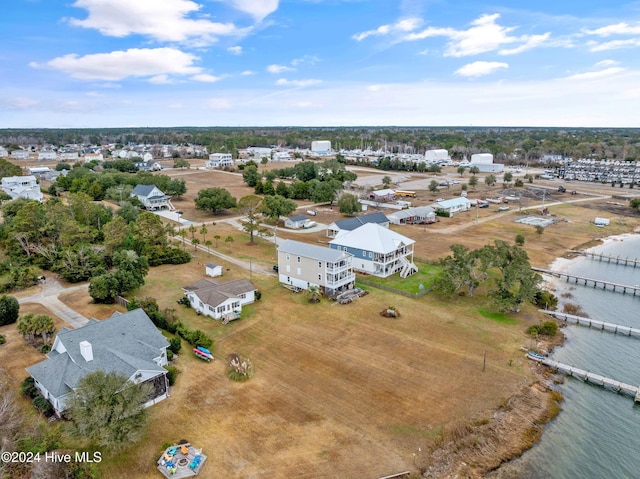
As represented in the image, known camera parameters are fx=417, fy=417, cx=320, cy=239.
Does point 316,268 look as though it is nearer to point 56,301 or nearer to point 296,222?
point 56,301

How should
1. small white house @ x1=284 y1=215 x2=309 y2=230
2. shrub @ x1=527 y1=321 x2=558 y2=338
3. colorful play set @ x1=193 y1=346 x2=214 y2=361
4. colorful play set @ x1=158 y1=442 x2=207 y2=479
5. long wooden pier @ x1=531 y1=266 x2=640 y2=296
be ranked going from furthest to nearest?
1. small white house @ x1=284 y1=215 x2=309 y2=230
2. long wooden pier @ x1=531 y1=266 x2=640 y2=296
3. shrub @ x1=527 y1=321 x2=558 y2=338
4. colorful play set @ x1=193 y1=346 x2=214 y2=361
5. colorful play set @ x1=158 y1=442 x2=207 y2=479

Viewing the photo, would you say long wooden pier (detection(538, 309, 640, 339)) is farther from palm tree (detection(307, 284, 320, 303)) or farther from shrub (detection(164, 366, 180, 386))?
shrub (detection(164, 366, 180, 386))

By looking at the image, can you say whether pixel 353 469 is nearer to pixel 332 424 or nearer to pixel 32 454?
pixel 332 424

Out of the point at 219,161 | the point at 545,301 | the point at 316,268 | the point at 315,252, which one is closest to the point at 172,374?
the point at 316,268

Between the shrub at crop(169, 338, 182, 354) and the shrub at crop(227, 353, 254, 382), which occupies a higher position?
the shrub at crop(169, 338, 182, 354)

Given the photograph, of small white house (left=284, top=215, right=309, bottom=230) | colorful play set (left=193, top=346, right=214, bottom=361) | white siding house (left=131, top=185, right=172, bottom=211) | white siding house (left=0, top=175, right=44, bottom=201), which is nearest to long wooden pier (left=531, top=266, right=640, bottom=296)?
small white house (left=284, top=215, right=309, bottom=230)
